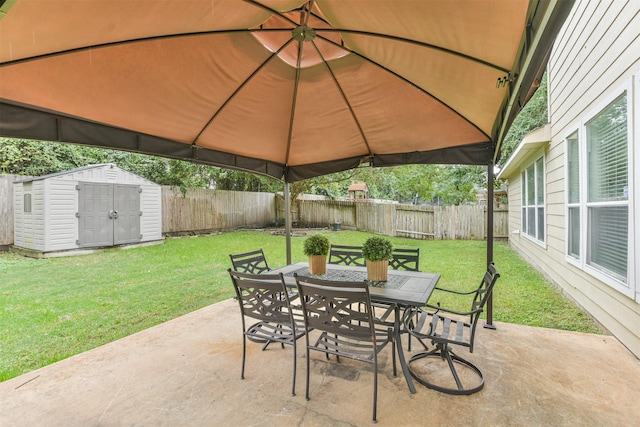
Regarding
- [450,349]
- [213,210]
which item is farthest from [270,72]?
[213,210]

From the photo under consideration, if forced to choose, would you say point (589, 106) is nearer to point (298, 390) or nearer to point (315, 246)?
point (315, 246)

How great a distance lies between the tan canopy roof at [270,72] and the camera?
1685 millimetres

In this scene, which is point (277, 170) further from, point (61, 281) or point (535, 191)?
point (535, 191)

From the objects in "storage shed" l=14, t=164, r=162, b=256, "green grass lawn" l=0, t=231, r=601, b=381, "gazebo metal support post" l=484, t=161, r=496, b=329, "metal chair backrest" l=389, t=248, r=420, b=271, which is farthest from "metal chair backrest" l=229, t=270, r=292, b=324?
"storage shed" l=14, t=164, r=162, b=256

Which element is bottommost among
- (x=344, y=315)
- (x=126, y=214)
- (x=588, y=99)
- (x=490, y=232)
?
(x=344, y=315)

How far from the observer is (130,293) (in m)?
4.97

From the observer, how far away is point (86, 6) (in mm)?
1561

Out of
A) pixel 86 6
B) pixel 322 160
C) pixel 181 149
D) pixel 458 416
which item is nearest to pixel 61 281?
pixel 181 149

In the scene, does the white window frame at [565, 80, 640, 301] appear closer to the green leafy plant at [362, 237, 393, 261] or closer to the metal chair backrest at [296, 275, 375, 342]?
the green leafy plant at [362, 237, 393, 261]

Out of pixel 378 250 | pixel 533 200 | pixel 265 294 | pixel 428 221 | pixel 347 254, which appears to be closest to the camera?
pixel 265 294

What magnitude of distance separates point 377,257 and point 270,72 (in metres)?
2.00

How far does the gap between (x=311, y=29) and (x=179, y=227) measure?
10371 millimetres

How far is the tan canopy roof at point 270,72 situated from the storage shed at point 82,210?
19.5 feet

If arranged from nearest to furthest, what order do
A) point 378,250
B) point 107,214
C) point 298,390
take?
point 298,390
point 378,250
point 107,214
